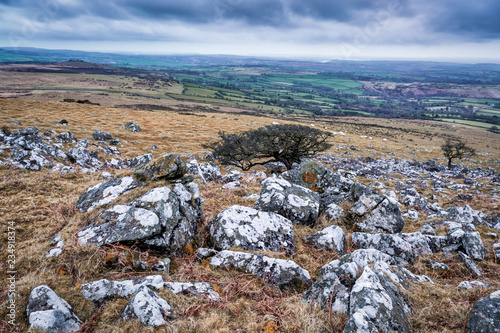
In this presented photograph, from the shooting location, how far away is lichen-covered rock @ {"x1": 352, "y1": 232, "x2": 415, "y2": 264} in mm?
7582

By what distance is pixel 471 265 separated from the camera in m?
7.13

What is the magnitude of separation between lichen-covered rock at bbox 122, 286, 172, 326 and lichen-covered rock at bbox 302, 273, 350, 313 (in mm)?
2998

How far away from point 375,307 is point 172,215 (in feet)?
17.8

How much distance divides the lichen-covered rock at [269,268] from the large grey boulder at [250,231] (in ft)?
2.19

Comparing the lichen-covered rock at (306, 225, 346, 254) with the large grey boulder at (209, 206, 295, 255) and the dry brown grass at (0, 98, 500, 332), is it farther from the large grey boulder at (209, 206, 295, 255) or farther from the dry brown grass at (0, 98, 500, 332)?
the large grey boulder at (209, 206, 295, 255)

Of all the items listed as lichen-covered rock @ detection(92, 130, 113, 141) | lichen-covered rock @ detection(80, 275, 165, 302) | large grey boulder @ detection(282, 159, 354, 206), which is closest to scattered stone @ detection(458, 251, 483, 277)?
large grey boulder @ detection(282, 159, 354, 206)

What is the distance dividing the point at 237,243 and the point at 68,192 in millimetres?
8632

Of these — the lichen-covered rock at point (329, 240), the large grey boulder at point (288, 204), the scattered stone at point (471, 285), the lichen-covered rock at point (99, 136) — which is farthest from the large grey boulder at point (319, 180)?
the lichen-covered rock at point (99, 136)

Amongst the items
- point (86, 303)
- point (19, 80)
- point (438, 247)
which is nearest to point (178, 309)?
point (86, 303)

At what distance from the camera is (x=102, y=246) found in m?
5.97

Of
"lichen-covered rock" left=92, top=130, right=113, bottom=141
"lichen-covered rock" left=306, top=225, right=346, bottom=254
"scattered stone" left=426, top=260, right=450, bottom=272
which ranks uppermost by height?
"lichen-covered rock" left=306, top=225, right=346, bottom=254

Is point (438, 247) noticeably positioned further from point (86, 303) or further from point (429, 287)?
point (86, 303)

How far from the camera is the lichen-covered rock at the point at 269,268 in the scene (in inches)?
227

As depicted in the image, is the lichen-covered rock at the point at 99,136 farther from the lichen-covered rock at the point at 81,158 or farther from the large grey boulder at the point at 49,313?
the large grey boulder at the point at 49,313
